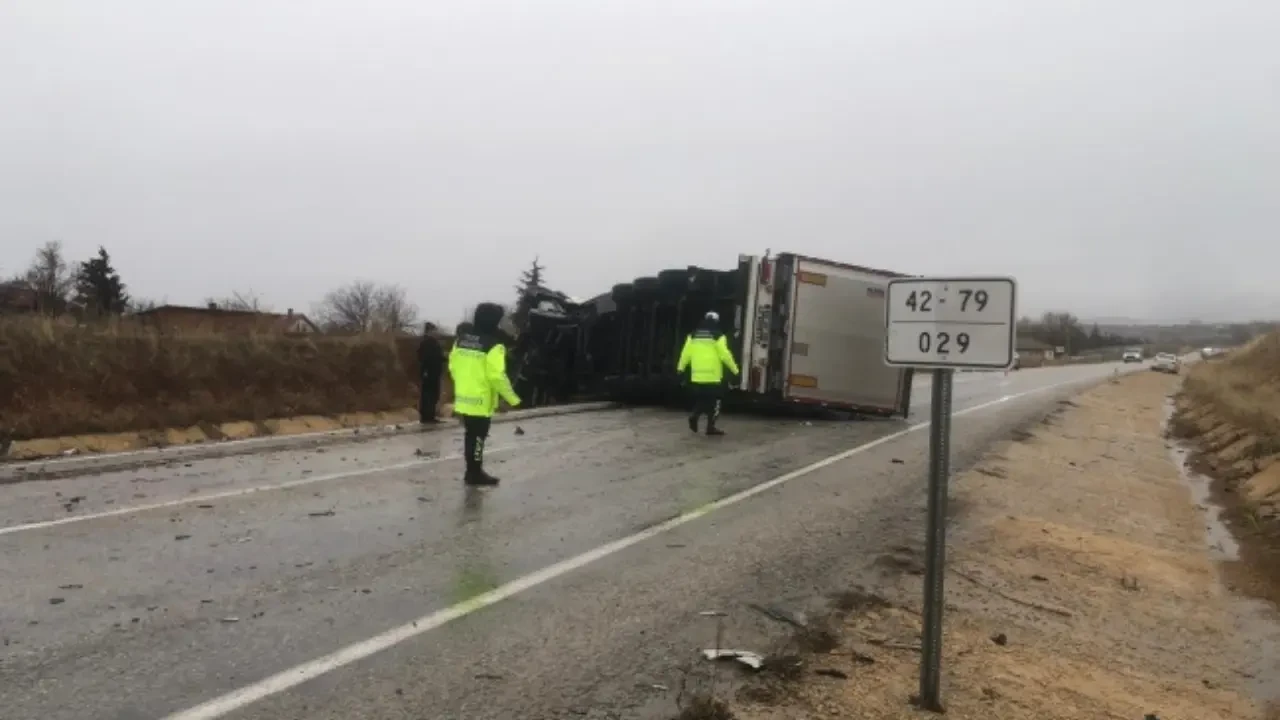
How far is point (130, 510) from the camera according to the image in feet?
26.5

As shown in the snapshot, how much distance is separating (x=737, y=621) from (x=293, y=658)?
2.31m

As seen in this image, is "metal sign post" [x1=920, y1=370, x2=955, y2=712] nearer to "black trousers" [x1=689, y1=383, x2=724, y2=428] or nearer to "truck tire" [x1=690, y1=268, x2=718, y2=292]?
"black trousers" [x1=689, y1=383, x2=724, y2=428]

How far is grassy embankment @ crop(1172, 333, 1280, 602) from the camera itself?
33.8 feet

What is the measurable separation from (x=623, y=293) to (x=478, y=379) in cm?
983

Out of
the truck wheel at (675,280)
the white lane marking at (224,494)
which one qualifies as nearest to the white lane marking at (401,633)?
the white lane marking at (224,494)

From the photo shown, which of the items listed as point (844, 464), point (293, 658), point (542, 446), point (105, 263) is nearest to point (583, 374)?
point (542, 446)

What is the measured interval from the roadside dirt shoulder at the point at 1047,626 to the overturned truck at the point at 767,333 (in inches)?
199

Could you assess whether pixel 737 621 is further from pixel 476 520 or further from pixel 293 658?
pixel 476 520

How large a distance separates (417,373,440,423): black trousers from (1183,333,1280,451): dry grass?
1259cm

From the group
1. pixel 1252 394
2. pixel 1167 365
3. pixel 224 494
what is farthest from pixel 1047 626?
pixel 1167 365

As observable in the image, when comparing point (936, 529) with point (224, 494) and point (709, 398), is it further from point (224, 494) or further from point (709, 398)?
point (709, 398)

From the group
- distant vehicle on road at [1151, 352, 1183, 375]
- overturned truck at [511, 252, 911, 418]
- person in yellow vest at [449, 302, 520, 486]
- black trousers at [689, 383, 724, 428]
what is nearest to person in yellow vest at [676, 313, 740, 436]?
black trousers at [689, 383, 724, 428]

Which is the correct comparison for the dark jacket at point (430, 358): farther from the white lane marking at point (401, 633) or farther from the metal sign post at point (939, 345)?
the metal sign post at point (939, 345)

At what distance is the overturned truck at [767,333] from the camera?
16.8m
